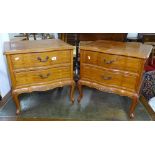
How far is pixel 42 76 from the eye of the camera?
1.31 meters

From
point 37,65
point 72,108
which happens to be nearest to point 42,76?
point 37,65

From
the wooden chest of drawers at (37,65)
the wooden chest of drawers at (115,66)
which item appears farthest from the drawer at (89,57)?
the wooden chest of drawers at (37,65)

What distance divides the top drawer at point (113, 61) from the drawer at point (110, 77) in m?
0.05

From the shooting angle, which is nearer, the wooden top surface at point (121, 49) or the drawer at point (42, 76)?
the wooden top surface at point (121, 49)

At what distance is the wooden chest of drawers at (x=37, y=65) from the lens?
1.20 meters

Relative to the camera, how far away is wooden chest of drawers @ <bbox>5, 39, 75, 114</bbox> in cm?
120

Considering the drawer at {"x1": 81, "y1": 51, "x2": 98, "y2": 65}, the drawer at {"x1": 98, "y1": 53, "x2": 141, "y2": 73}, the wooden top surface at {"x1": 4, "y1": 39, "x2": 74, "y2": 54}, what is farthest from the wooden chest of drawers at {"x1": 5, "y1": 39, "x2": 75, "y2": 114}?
the drawer at {"x1": 98, "y1": 53, "x2": 141, "y2": 73}

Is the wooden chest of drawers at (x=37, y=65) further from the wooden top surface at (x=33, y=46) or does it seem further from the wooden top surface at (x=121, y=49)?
the wooden top surface at (x=121, y=49)

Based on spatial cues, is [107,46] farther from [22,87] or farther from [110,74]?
[22,87]

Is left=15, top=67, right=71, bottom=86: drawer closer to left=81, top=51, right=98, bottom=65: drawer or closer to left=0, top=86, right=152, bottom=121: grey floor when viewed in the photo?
left=81, top=51, right=98, bottom=65: drawer

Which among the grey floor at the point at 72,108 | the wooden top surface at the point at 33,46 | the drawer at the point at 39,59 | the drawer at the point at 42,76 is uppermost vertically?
the wooden top surface at the point at 33,46

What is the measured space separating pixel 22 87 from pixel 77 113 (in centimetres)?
48

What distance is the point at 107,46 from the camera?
1.32 metres

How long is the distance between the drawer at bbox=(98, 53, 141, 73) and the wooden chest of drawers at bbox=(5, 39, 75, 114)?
25 cm
